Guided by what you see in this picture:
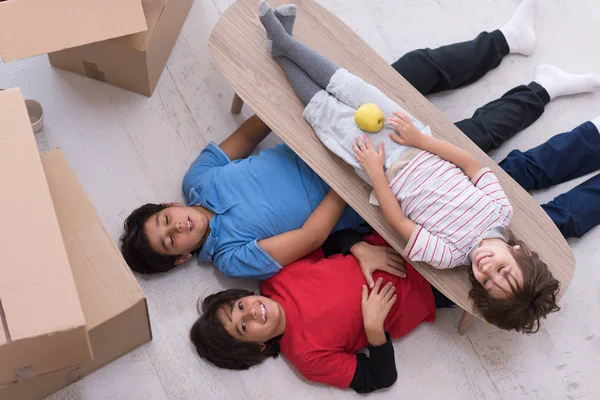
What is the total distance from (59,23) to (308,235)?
74 centimetres

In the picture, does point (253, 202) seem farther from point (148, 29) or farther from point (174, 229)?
point (148, 29)

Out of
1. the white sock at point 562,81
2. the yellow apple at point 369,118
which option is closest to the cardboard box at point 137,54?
the yellow apple at point 369,118

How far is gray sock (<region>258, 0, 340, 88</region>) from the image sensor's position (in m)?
1.49

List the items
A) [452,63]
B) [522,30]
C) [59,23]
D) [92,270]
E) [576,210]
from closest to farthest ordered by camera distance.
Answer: [92,270] → [59,23] → [576,210] → [452,63] → [522,30]

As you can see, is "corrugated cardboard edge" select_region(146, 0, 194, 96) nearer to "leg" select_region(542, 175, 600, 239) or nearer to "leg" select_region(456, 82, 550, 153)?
"leg" select_region(456, 82, 550, 153)

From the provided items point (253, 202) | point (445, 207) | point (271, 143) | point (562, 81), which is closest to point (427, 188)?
point (445, 207)

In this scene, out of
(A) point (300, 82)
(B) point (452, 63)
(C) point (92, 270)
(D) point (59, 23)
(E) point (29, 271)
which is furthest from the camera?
(B) point (452, 63)

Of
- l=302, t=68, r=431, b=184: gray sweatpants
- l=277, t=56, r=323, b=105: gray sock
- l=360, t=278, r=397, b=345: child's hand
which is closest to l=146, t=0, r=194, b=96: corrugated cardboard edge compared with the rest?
l=277, t=56, r=323, b=105: gray sock

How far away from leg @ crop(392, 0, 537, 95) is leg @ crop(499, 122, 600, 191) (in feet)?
0.90

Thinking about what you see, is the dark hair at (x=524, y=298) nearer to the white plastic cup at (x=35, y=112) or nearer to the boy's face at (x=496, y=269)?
the boy's face at (x=496, y=269)

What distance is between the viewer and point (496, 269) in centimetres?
134

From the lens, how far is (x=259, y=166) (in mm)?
1592

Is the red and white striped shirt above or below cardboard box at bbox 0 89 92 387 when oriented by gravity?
below

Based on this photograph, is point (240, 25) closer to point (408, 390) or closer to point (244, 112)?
point (244, 112)
